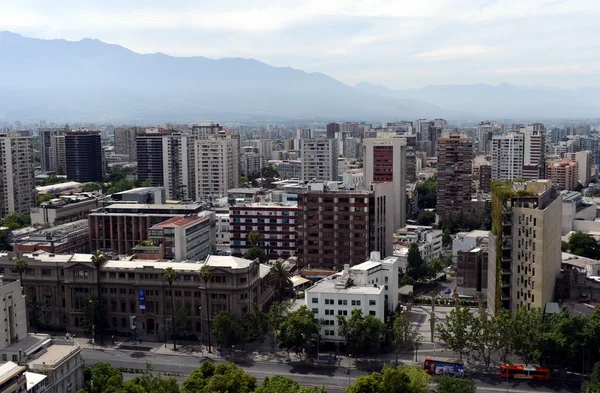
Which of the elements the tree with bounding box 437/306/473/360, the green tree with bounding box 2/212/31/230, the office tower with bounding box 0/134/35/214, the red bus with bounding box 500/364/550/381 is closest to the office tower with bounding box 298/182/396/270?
the tree with bounding box 437/306/473/360

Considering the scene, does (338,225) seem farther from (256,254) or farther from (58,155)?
(58,155)

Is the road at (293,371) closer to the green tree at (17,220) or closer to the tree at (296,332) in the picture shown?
the tree at (296,332)

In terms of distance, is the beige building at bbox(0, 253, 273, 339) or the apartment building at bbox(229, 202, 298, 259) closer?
the beige building at bbox(0, 253, 273, 339)

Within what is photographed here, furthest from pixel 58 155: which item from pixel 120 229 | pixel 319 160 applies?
pixel 120 229

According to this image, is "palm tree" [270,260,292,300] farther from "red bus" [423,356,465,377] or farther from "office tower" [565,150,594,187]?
"office tower" [565,150,594,187]

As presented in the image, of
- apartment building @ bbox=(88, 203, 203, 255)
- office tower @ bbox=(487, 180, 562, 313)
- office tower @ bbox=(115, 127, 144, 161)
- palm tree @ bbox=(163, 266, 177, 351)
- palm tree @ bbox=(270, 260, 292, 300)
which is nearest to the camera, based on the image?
office tower @ bbox=(487, 180, 562, 313)

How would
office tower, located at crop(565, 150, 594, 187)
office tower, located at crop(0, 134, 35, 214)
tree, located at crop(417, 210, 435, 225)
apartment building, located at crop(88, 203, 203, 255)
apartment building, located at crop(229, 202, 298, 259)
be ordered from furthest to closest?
office tower, located at crop(565, 150, 594, 187), tree, located at crop(417, 210, 435, 225), office tower, located at crop(0, 134, 35, 214), apartment building, located at crop(229, 202, 298, 259), apartment building, located at crop(88, 203, 203, 255)
